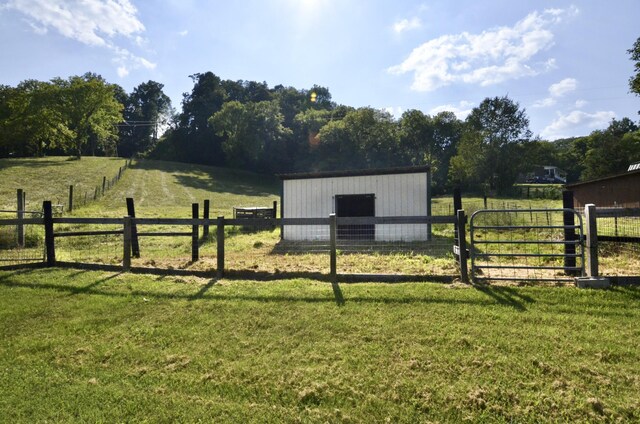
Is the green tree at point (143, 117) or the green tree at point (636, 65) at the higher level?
the green tree at point (143, 117)

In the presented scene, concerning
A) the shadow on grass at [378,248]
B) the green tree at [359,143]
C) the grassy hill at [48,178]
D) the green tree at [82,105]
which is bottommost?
the shadow on grass at [378,248]

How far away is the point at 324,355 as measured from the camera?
3.74 metres

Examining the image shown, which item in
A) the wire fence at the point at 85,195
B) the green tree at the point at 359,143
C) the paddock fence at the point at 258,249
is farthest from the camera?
the green tree at the point at 359,143

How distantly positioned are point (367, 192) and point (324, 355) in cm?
1101

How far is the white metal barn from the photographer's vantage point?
538 inches

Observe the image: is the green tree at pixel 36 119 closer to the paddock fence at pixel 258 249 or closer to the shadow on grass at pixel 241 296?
the paddock fence at pixel 258 249

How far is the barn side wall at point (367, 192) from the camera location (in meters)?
13.7

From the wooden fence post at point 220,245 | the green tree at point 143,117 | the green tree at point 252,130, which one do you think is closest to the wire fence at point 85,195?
the wooden fence post at point 220,245

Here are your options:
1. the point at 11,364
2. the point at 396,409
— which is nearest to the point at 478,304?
the point at 396,409

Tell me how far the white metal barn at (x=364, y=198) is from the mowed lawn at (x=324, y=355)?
26.2ft

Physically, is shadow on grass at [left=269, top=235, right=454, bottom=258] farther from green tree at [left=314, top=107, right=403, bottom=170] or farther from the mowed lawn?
green tree at [left=314, top=107, right=403, bottom=170]

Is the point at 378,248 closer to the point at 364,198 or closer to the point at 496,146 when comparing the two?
the point at 364,198

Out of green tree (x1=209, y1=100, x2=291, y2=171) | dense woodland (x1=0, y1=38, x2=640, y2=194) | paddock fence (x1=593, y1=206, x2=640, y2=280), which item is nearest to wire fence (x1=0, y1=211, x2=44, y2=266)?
paddock fence (x1=593, y1=206, x2=640, y2=280)

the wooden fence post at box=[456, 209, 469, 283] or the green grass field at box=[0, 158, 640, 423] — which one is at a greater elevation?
the wooden fence post at box=[456, 209, 469, 283]
